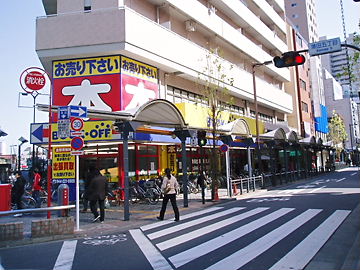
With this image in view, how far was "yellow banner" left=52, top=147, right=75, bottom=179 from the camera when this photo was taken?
53.6 feet

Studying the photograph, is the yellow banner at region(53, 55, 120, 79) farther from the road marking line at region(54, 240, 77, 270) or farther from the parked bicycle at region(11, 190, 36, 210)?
the road marking line at region(54, 240, 77, 270)

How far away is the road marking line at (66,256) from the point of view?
6197mm

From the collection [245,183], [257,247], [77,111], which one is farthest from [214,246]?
[245,183]

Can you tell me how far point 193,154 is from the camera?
24000 millimetres

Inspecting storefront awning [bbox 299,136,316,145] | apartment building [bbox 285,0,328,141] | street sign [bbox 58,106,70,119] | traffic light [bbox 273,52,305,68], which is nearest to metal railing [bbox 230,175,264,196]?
traffic light [bbox 273,52,305,68]

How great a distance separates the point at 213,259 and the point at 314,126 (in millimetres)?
57381

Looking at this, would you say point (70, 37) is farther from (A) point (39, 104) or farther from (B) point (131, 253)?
(B) point (131, 253)

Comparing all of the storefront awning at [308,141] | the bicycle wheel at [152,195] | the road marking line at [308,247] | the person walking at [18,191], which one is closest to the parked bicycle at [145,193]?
the bicycle wheel at [152,195]

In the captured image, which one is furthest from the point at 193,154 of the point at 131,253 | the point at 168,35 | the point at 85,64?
the point at 131,253

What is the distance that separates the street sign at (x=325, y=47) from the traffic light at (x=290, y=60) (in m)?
0.40

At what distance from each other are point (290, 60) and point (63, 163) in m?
12.0

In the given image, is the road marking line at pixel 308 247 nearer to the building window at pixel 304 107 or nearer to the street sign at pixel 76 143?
the street sign at pixel 76 143

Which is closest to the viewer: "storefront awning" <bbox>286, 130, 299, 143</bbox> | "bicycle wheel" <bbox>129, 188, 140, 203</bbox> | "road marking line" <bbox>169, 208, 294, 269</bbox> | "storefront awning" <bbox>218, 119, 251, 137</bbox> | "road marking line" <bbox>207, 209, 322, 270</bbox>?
"road marking line" <bbox>207, 209, 322, 270</bbox>

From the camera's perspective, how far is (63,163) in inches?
645
